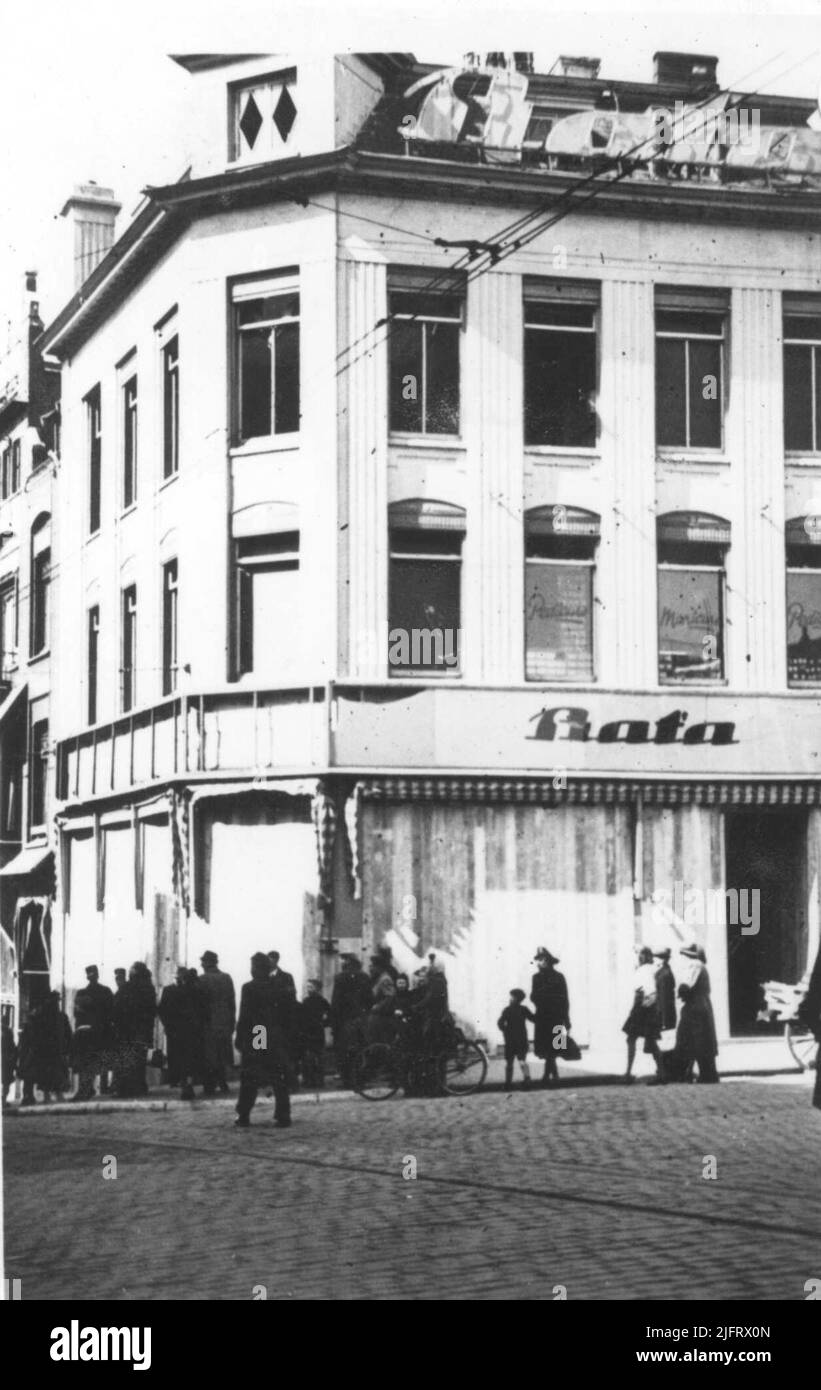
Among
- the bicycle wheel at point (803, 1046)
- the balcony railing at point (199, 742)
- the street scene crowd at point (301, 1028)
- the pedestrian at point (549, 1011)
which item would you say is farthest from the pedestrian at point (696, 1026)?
the balcony railing at point (199, 742)

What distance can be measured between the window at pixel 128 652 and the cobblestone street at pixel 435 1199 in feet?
6.42

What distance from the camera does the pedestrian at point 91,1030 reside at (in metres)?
8.21

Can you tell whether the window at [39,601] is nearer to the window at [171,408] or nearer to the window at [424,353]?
the window at [171,408]

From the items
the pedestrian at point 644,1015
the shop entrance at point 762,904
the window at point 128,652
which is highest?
the window at point 128,652

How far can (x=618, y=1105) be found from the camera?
829cm

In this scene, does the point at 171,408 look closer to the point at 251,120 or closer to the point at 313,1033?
the point at 251,120

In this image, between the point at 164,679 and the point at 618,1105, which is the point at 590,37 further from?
the point at 618,1105

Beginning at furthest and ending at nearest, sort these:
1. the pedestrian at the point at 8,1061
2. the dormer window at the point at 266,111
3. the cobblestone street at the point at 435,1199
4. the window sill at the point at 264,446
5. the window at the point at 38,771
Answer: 1. the window at the point at 38,771
2. the window sill at the point at 264,446
3. the dormer window at the point at 266,111
4. the pedestrian at the point at 8,1061
5. the cobblestone street at the point at 435,1199

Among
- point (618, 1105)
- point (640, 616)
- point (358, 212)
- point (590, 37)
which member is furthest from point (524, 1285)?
point (590, 37)

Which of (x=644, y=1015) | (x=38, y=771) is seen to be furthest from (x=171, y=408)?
(x=644, y=1015)

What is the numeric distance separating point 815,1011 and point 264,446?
11.9ft

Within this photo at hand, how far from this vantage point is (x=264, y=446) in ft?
28.1

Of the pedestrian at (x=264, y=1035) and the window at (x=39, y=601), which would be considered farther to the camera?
the window at (x=39, y=601)

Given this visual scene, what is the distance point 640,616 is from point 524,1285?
3082 millimetres
